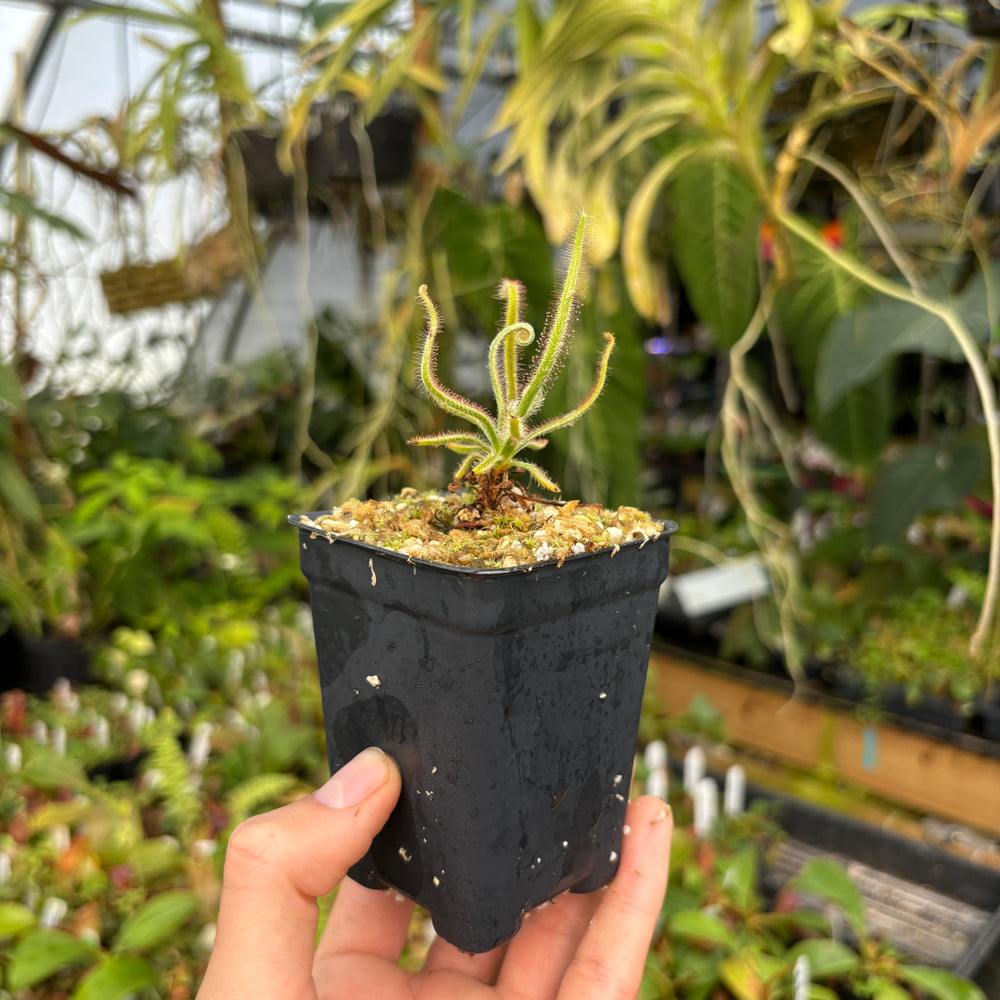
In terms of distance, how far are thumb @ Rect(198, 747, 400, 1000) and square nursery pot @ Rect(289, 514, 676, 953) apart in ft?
0.12

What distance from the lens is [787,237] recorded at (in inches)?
41.8

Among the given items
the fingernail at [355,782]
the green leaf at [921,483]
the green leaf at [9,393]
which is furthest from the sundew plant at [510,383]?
the green leaf at [921,483]

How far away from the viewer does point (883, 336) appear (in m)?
1.01

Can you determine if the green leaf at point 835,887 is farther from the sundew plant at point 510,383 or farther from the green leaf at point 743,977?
the sundew plant at point 510,383

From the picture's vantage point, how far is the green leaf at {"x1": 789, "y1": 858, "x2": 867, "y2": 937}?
0.88 metres

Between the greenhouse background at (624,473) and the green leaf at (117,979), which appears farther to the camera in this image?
the greenhouse background at (624,473)

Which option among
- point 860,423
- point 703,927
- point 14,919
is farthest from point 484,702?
point 860,423

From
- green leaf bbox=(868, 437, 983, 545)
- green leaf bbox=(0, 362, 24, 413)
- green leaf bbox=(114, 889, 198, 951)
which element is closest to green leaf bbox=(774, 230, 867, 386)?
green leaf bbox=(868, 437, 983, 545)

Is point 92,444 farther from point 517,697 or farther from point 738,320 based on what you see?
point 517,697

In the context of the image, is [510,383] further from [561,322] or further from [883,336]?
[883,336]

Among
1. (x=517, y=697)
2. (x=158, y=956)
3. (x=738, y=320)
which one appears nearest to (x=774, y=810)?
(x=738, y=320)

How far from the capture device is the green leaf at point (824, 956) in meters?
0.86

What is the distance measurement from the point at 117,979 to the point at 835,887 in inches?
29.9

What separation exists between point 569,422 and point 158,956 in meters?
0.84
